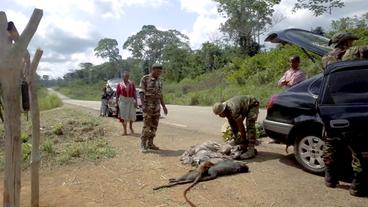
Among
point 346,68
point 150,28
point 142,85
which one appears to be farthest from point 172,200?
point 150,28

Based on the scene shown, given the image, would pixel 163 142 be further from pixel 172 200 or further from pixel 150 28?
pixel 150 28

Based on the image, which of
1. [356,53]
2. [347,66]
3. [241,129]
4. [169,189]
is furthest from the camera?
[241,129]

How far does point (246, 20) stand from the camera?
3997cm

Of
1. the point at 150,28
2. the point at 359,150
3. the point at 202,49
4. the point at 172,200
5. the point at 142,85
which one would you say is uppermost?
the point at 150,28

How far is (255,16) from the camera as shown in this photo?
130ft

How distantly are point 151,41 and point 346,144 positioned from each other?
2405 inches

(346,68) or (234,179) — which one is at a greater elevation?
(346,68)

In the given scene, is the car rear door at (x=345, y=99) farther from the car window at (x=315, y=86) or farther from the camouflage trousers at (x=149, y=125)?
the camouflage trousers at (x=149, y=125)

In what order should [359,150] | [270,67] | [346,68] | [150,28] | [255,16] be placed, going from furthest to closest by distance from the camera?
1. [150,28]
2. [255,16]
3. [270,67]
4. [346,68]
5. [359,150]

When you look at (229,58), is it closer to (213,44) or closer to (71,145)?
(213,44)

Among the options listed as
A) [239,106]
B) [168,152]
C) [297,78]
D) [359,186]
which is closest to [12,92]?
[239,106]

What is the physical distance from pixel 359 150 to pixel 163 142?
5.68 metres

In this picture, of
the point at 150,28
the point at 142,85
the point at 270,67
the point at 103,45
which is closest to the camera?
the point at 142,85

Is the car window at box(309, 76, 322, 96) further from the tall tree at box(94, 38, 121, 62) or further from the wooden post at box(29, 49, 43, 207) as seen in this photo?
the tall tree at box(94, 38, 121, 62)
